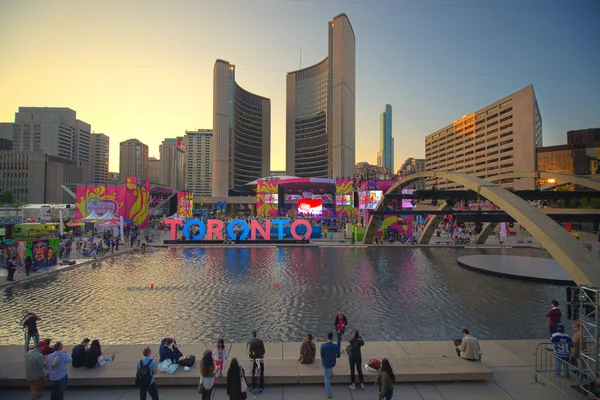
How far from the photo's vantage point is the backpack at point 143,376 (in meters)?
6.46

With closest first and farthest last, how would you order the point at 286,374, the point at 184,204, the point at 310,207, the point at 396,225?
the point at 286,374, the point at 396,225, the point at 310,207, the point at 184,204

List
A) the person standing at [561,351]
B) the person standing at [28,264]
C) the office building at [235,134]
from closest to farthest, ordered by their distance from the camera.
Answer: the person standing at [561,351]
the person standing at [28,264]
the office building at [235,134]

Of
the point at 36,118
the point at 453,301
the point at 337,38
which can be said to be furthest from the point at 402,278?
the point at 36,118

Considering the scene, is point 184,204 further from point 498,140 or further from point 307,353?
point 498,140

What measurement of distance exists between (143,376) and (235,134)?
147m

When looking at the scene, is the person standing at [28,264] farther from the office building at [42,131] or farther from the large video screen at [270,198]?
the office building at [42,131]

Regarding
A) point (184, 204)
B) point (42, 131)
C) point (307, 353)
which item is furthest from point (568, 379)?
point (42, 131)

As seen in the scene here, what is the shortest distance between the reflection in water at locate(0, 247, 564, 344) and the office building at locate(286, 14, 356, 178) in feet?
342

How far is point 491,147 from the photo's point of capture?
114 meters

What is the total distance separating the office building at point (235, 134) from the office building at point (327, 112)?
17403mm

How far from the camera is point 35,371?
6.83m

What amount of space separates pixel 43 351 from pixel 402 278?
57.3ft

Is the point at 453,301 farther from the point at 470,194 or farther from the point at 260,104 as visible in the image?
the point at 260,104

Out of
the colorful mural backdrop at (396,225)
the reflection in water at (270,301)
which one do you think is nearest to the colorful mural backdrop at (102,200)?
the reflection in water at (270,301)
